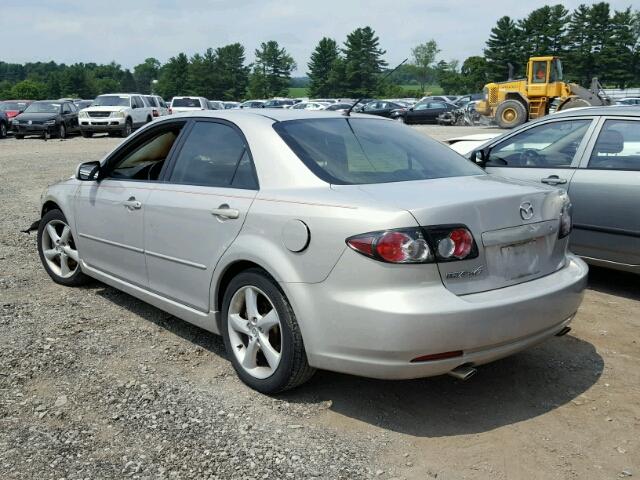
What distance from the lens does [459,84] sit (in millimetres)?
99188

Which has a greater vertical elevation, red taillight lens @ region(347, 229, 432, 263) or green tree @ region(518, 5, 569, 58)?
green tree @ region(518, 5, 569, 58)

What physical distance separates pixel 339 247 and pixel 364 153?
940mm

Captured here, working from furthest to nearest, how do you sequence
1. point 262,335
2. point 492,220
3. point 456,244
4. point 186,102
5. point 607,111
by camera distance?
point 186,102
point 607,111
point 262,335
point 492,220
point 456,244

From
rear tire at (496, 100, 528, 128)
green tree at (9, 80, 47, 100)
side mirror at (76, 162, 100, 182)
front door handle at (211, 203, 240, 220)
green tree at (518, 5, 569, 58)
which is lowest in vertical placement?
rear tire at (496, 100, 528, 128)

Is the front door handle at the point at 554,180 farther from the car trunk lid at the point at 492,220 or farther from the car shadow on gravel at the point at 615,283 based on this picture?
the car trunk lid at the point at 492,220

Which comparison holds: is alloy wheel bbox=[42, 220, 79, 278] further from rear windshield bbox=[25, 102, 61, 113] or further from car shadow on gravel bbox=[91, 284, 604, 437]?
rear windshield bbox=[25, 102, 61, 113]

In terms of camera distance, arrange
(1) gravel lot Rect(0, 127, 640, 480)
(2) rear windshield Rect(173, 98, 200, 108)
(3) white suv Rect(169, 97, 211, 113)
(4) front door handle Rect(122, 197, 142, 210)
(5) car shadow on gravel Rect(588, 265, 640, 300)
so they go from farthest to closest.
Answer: (2) rear windshield Rect(173, 98, 200, 108) → (3) white suv Rect(169, 97, 211, 113) → (5) car shadow on gravel Rect(588, 265, 640, 300) → (4) front door handle Rect(122, 197, 142, 210) → (1) gravel lot Rect(0, 127, 640, 480)

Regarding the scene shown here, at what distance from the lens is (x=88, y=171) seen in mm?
5062

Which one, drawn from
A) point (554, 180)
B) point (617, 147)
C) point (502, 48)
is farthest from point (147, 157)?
point (502, 48)

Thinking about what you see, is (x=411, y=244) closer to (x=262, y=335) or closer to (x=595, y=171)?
(x=262, y=335)

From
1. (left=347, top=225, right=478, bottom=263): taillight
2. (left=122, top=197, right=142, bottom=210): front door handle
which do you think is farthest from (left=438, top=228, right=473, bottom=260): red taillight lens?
(left=122, top=197, right=142, bottom=210): front door handle

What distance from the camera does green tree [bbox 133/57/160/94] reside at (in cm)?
15356

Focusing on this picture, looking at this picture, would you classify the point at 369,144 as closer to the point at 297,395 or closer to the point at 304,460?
the point at 297,395

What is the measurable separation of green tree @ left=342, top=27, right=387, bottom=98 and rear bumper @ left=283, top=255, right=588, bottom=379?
93992mm
